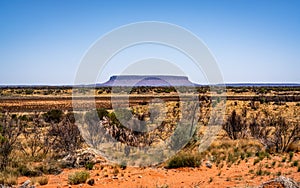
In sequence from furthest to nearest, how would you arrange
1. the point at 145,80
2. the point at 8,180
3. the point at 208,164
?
the point at 145,80 → the point at 208,164 → the point at 8,180

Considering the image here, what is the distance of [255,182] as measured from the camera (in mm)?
9070

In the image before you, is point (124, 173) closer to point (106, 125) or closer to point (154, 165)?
point (154, 165)

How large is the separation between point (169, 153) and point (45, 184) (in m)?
5.34

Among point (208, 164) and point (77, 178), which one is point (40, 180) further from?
point (208, 164)

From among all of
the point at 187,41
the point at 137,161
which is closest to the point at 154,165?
the point at 137,161

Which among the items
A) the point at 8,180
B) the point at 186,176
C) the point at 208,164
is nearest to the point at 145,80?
the point at 208,164

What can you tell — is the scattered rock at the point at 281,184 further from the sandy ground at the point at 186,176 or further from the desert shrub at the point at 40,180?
the desert shrub at the point at 40,180

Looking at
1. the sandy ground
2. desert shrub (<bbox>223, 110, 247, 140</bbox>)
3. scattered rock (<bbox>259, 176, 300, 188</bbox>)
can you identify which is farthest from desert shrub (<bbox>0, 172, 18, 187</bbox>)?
desert shrub (<bbox>223, 110, 247, 140</bbox>)

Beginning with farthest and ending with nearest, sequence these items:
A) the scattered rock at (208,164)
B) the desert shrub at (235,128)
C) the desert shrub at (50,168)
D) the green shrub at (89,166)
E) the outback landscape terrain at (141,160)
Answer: the desert shrub at (235,128) < the scattered rock at (208,164) < the green shrub at (89,166) < the desert shrub at (50,168) < the outback landscape terrain at (141,160)

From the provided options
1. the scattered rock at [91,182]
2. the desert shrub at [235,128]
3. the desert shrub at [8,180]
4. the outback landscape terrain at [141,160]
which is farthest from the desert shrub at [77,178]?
the desert shrub at [235,128]

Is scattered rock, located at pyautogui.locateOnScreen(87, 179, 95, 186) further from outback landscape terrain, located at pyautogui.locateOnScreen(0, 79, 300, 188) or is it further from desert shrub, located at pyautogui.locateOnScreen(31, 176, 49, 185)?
desert shrub, located at pyautogui.locateOnScreen(31, 176, 49, 185)

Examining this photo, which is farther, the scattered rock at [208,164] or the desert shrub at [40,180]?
the scattered rock at [208,164]

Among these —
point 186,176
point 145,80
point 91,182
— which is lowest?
point 186,176

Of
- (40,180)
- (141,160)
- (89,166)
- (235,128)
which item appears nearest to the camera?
(40,180)
